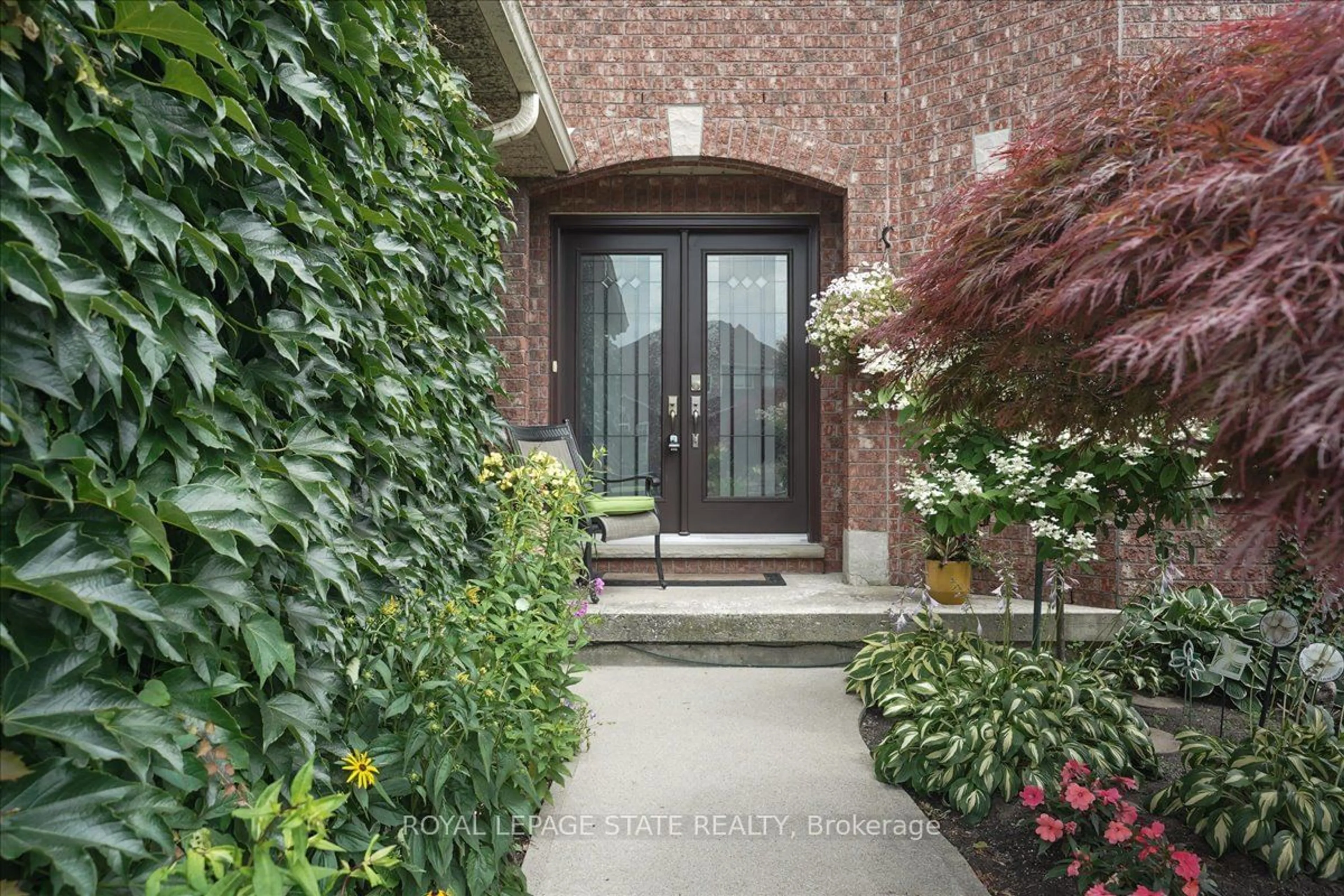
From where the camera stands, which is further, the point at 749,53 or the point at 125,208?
the point at 749,53

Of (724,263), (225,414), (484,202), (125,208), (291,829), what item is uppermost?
(724,263)

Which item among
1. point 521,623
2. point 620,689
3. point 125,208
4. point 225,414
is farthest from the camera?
point 620,689

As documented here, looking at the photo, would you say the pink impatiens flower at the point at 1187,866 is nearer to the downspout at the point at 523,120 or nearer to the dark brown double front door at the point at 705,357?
the downspout at the point at 523,120

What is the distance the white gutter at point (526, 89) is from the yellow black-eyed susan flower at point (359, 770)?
2.31 m

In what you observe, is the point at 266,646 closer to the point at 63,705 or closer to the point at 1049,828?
the point at 63,705

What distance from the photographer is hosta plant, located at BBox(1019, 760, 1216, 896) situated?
5.80ft

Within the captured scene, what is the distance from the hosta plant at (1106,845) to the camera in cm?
177

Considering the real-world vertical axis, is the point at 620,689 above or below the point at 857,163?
below

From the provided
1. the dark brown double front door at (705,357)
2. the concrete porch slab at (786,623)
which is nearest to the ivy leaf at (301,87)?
the concrete porch slab at (786,623)

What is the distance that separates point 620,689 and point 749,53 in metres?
3.72

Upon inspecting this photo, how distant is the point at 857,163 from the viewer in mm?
4848

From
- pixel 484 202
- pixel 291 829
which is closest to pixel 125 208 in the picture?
pixel 291 829

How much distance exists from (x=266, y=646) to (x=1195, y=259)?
1.36 m

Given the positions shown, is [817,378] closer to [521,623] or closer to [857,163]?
[857,163]
